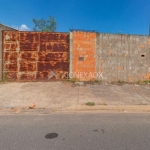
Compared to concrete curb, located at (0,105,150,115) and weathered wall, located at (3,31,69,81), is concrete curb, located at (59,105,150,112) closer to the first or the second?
concrete curb, located at (0,105,150,115)

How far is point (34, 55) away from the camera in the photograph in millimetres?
8352

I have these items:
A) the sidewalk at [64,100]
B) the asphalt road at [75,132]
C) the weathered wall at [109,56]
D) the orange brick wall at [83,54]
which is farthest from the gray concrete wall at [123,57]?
the asphalt road at [75,132]

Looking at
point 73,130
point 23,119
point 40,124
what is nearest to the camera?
point 73,130

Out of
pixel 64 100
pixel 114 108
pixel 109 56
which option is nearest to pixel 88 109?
pixel 114 108

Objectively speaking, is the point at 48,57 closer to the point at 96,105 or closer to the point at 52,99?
the point at 52,99

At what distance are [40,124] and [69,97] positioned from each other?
2309mm

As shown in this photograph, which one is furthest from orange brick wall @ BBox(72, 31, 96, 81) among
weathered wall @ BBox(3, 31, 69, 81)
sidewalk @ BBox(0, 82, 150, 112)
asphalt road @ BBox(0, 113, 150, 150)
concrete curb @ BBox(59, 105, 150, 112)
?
asphalt road @ BBox(0, 113, 150, 150)

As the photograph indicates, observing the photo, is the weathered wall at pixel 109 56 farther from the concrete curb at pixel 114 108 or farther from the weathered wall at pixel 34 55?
the concrete curb at pixel 114 108

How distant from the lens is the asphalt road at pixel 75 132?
266cm

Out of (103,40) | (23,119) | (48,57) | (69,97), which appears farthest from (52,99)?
(103,40)

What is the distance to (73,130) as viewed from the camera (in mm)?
3242

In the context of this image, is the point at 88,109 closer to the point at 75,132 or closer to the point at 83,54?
the point at 75,132

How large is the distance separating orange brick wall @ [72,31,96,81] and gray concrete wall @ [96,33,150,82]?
37 cm

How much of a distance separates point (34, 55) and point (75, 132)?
6307 millimetres
